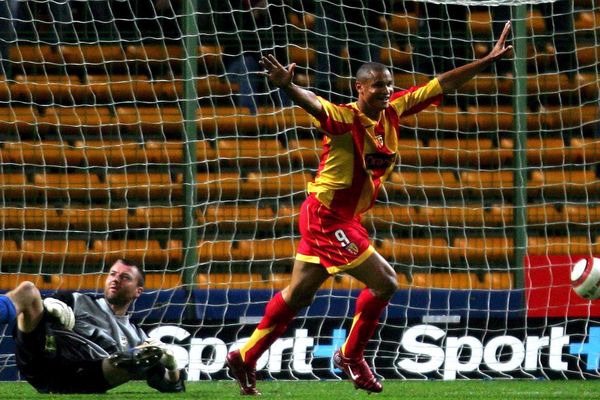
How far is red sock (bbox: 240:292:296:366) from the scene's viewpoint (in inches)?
278

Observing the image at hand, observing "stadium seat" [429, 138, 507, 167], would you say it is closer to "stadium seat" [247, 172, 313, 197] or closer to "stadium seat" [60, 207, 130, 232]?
"stadium seat" [247, 172, 313, 197]

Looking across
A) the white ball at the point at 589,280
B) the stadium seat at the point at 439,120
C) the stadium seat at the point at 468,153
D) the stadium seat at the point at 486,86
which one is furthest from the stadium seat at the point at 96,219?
the white ball at the point at 589,280

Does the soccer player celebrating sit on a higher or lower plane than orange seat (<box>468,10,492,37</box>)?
lower

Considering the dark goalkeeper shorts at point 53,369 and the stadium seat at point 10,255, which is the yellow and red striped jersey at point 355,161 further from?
the stadium seat at point 10,255

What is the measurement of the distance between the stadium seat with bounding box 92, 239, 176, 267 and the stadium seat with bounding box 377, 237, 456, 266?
167 cm

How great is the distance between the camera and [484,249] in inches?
400

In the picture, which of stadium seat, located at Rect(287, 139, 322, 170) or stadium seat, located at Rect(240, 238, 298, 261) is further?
stadium seat, located at Rect(287, 139, 322, 170)

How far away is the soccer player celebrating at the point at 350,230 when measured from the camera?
22.7ft

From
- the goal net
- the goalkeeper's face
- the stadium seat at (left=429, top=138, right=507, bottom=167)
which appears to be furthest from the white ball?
the stadium seat at (left=429, top=138, right=507, bottom=167)

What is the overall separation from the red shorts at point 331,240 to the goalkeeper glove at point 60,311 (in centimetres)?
124

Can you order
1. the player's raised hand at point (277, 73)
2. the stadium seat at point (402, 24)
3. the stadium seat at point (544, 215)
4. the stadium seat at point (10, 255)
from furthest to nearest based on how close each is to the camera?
the stadium seat at point (402, 24) < the stadium seat at point (544, 215) < the stadium seat at point (10, 255) < the player's raised hand at point (277, 73)

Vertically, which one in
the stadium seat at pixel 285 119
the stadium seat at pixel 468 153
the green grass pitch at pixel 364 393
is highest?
the stadium seat at pixel 285 119

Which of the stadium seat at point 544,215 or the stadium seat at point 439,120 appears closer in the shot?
the stadium seat at point 544,215

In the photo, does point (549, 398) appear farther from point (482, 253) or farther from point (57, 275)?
point (57, 275)
